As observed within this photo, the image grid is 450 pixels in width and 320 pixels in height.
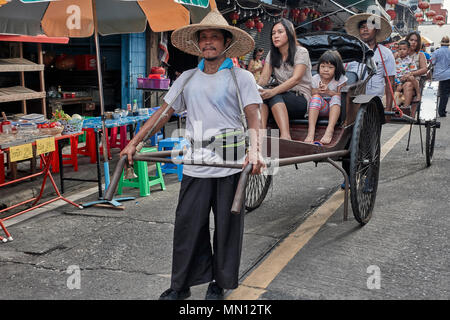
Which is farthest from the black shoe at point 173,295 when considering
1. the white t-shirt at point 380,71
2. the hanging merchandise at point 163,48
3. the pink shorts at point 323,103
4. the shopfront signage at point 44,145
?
the hanging merchandise at point 163,48

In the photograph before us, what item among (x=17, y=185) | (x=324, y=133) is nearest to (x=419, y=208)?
(x=324, y=133)

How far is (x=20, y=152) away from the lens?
212 inches

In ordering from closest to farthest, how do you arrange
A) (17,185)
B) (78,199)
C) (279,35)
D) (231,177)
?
(231,177), (279,35), (78,199), (17,185)

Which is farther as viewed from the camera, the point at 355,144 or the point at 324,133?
the point at 324,133

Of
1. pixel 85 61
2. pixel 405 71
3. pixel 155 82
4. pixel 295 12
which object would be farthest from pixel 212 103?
pixel 295 12

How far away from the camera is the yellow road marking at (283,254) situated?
3.69 m

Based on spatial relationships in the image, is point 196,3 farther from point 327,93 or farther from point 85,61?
point 85,61

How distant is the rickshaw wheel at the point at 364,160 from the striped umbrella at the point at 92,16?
8.01 ft

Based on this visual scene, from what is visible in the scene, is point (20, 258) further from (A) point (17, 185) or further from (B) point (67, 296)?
(A) point (17, 185)

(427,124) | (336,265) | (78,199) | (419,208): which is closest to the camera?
(336,265)

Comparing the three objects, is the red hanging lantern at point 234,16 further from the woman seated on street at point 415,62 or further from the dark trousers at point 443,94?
the dark trousers at point 443,94

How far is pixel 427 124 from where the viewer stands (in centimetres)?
778

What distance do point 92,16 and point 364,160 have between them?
162 inches
